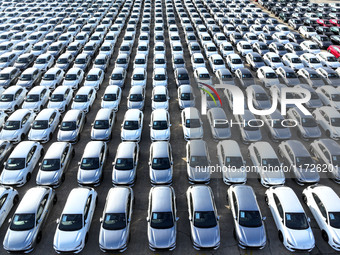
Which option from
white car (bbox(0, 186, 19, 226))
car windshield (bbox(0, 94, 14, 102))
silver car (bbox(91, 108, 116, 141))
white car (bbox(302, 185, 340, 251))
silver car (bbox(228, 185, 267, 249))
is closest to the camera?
silver car (bbox(228, 185, 267, 249))

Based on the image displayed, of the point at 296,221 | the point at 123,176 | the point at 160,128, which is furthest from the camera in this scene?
the point at 160,128

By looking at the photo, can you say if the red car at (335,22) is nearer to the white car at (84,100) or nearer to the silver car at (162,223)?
the white car at (84,100)

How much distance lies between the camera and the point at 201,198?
490 inches

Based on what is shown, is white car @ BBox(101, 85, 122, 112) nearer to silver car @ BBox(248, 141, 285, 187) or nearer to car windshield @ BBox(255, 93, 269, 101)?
silver car @ BBox(248, 141, 285, 187)

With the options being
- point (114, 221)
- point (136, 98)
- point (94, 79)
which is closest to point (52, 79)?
point (94, 79)

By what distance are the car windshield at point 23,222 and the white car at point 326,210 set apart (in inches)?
518

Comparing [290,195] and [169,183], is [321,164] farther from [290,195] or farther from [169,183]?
[169,183]

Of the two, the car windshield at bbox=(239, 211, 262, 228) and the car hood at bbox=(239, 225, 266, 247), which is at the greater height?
the car windshield at bbox=(239, 211, 262, 228)

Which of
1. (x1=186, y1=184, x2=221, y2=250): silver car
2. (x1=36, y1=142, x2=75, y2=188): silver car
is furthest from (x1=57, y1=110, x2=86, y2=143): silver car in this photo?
(x1=186, y1=184, x2=221, y2=250): silver car

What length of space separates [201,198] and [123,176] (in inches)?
179

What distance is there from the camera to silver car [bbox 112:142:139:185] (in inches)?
562

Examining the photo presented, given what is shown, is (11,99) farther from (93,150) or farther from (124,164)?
(124,164)

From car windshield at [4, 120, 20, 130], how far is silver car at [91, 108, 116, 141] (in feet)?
17.0

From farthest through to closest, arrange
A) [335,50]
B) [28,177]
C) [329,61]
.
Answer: [335,50] < [329,61] < [28,177]
